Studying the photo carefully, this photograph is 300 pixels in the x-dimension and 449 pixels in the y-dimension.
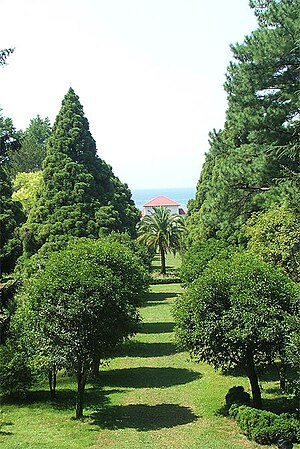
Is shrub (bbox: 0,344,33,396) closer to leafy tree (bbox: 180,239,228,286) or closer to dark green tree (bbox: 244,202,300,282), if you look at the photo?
dark green tree (bbox: 244,202,300,282)

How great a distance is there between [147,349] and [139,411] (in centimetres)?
707

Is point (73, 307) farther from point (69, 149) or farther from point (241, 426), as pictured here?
point (69, 149)

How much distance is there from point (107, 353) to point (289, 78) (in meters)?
13.4

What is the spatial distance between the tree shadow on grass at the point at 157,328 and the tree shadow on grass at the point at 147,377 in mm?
5756

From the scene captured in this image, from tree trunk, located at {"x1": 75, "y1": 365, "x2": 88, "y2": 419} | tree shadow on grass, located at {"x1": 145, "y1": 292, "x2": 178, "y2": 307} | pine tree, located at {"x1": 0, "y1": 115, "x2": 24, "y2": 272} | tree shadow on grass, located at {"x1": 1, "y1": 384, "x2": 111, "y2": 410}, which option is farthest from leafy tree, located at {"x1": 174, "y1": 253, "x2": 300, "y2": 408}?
tree shadow on grass, located at {"x1": 145, "y1": 292, "x2": 178, "y2": 307}

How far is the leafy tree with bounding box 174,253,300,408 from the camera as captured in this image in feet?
43.0

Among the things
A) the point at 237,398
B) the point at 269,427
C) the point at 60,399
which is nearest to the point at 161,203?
the point at 60,399

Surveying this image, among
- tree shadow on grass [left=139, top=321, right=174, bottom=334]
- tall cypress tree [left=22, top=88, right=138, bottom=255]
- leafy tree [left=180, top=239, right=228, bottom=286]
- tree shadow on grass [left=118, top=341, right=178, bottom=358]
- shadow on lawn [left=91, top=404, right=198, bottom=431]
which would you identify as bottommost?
shadow on lawn [left=91, top=404, right=198, bottom=431]

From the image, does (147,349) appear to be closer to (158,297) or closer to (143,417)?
(143,417)

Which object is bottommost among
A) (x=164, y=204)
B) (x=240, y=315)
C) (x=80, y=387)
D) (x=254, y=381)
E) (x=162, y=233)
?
(x=254, y=381)

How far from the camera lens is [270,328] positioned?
12.9 meters

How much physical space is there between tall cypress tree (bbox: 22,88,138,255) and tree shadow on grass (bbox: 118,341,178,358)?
8.21 m

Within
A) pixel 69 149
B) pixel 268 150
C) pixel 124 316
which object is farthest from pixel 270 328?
pixel 69 149

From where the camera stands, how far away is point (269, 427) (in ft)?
39.9
